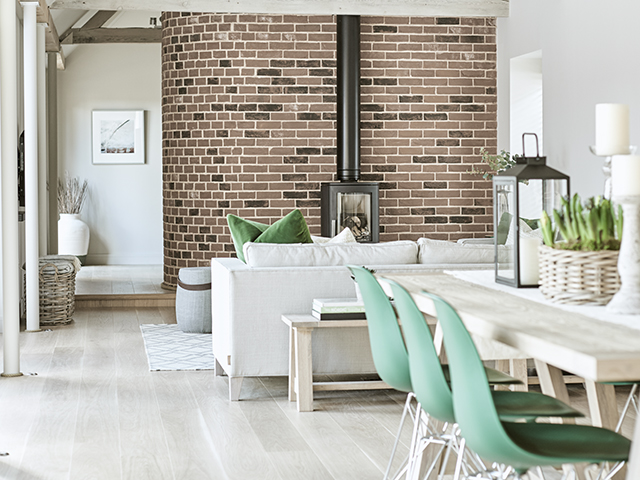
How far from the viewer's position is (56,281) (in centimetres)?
A: 652

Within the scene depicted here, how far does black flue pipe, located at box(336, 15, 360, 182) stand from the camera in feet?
24.7

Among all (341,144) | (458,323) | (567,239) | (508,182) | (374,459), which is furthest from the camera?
(341,144)

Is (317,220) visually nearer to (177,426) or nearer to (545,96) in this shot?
(545,96)

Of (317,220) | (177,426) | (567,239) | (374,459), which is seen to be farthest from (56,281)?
(567,239)

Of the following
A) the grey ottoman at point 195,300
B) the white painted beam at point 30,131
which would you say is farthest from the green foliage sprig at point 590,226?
the white painted beam at point 30,131

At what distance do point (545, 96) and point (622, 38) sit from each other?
1.40 m

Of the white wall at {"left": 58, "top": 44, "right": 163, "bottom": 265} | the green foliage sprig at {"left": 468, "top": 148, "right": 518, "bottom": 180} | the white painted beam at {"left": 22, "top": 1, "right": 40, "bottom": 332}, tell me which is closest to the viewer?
the white painted beam at {"left": 22, "top": 1, "right": 40, "bottom": 332}

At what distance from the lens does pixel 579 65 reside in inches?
244

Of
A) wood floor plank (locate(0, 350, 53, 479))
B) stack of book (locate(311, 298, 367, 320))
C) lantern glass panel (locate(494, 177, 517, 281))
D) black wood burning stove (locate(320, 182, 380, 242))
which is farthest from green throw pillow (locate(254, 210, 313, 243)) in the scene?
black wood burning stove (locate(320, 182, 380, 242))

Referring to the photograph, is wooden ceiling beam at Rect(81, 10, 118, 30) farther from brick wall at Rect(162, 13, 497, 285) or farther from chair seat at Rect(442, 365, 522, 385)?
chair seat at Rect(442, 365, 522, 385)

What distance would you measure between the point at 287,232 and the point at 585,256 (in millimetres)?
2567

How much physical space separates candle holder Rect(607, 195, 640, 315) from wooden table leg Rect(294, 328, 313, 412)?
217 cm

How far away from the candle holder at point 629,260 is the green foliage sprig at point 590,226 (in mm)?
110

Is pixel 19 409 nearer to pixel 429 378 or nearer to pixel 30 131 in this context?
pixel 30 131
